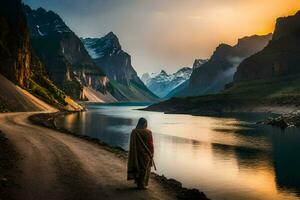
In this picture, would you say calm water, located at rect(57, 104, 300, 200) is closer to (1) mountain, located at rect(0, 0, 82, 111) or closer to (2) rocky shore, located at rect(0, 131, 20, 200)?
(2) rocky shore, located at rect(0, 131, 20, 200)

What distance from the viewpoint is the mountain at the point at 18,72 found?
370ft

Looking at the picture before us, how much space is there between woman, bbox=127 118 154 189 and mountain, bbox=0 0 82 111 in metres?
85.1

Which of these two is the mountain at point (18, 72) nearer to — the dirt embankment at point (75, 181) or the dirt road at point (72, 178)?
the dirt road at point (72, 178)

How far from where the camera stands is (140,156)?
845 inches

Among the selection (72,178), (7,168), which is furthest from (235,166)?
(7,168)

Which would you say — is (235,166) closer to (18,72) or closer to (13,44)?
(18,72)

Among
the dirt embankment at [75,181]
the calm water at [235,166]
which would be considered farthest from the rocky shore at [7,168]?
the calm water at [235,166]

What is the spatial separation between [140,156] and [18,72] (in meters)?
129

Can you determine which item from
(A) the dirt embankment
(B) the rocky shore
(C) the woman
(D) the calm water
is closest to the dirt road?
(A) the dirt embankment

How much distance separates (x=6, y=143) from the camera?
1405 inches

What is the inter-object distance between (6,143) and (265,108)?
169 m

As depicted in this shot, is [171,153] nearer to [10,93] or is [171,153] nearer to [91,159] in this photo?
[91,159]

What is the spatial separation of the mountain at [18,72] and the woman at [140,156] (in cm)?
8505

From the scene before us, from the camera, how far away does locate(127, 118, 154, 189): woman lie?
70.2 ft
